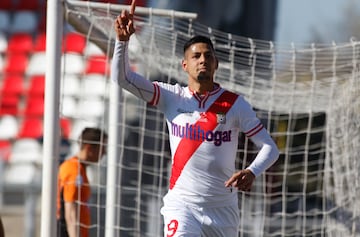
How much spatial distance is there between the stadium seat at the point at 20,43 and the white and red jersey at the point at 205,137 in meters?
10.8

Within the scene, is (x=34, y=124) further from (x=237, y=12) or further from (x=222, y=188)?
(x=222, y=188)

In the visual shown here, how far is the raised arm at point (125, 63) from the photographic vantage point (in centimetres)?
451

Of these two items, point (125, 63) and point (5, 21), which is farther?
point (5, 21)

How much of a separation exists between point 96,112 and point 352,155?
23.5 ft

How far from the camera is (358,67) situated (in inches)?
265

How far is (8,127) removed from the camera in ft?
46.6

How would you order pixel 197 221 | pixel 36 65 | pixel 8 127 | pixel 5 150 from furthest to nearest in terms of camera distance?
1. pixel 36 65
2. pixel 8 127
3. pixel 5 150
4. pixel 197 221

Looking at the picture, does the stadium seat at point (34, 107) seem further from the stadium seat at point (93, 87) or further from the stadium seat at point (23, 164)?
the stadium seat at point (93, 87)

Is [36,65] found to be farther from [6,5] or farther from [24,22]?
[6,5]

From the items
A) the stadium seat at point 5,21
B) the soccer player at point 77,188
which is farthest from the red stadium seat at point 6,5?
the soccer player at point 77,188

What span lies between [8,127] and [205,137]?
390 inches

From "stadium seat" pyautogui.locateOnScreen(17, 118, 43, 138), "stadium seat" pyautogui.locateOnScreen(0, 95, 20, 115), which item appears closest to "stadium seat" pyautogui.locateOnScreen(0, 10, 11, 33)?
"stadium seat" pyautogui.locateOnScreen(0, 95, 20, 115)

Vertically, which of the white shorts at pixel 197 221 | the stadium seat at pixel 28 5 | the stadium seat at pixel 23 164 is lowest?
the white shorts at pixel 197 221

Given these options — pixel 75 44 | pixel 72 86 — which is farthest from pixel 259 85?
pixel 75 44
